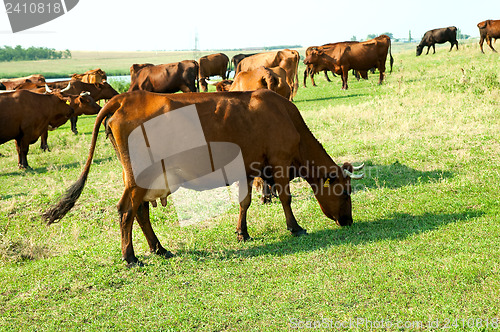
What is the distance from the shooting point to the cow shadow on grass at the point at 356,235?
18.5ft

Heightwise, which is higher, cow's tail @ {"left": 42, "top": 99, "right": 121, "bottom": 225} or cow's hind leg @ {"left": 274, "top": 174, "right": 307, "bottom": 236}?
cow's tail @ {"left": 42, "top": 99, "right": 121, "bottom": 225}

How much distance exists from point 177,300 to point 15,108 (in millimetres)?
8789

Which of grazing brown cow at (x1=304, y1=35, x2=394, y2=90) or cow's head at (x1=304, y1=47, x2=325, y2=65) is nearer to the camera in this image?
grazing brown cow at (x1=304, y1=35, x2=394, y2=90)

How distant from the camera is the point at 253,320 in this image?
13.8ft

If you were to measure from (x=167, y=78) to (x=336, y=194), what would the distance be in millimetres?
15525

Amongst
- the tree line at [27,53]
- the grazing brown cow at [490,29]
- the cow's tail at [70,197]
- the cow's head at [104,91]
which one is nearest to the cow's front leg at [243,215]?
the cow's tail at [70,197]

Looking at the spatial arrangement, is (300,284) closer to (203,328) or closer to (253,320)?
(253,320)

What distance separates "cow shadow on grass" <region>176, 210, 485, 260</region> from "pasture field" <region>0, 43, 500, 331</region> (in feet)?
0.07

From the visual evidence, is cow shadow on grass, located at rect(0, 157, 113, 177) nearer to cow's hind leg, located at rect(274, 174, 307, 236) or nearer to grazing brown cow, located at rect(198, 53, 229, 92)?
cow's hind leg, located at rect(274, 174, 307, 236)

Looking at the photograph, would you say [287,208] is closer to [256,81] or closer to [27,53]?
[256,81]

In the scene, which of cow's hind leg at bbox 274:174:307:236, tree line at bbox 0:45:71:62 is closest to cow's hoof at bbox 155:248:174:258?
cow's hind leg at bbox 274:174:307:236

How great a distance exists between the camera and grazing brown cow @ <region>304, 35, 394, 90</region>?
21875mm

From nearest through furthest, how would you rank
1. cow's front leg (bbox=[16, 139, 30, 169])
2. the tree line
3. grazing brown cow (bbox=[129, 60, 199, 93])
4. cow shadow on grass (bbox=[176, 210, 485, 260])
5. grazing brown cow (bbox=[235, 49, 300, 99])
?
1. cow shadow on grass (bbox=[176, 210, 485, 260])
2. cow's front leg (bbox=[16, 139, 30, 169])
3. grazing brown cow (bbox=[235, 49, 300, 99])
4. grazing brown cow (bbox=[129, 60, 199, 93])
5. the tree line

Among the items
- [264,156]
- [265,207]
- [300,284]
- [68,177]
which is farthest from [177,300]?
[68,177]
